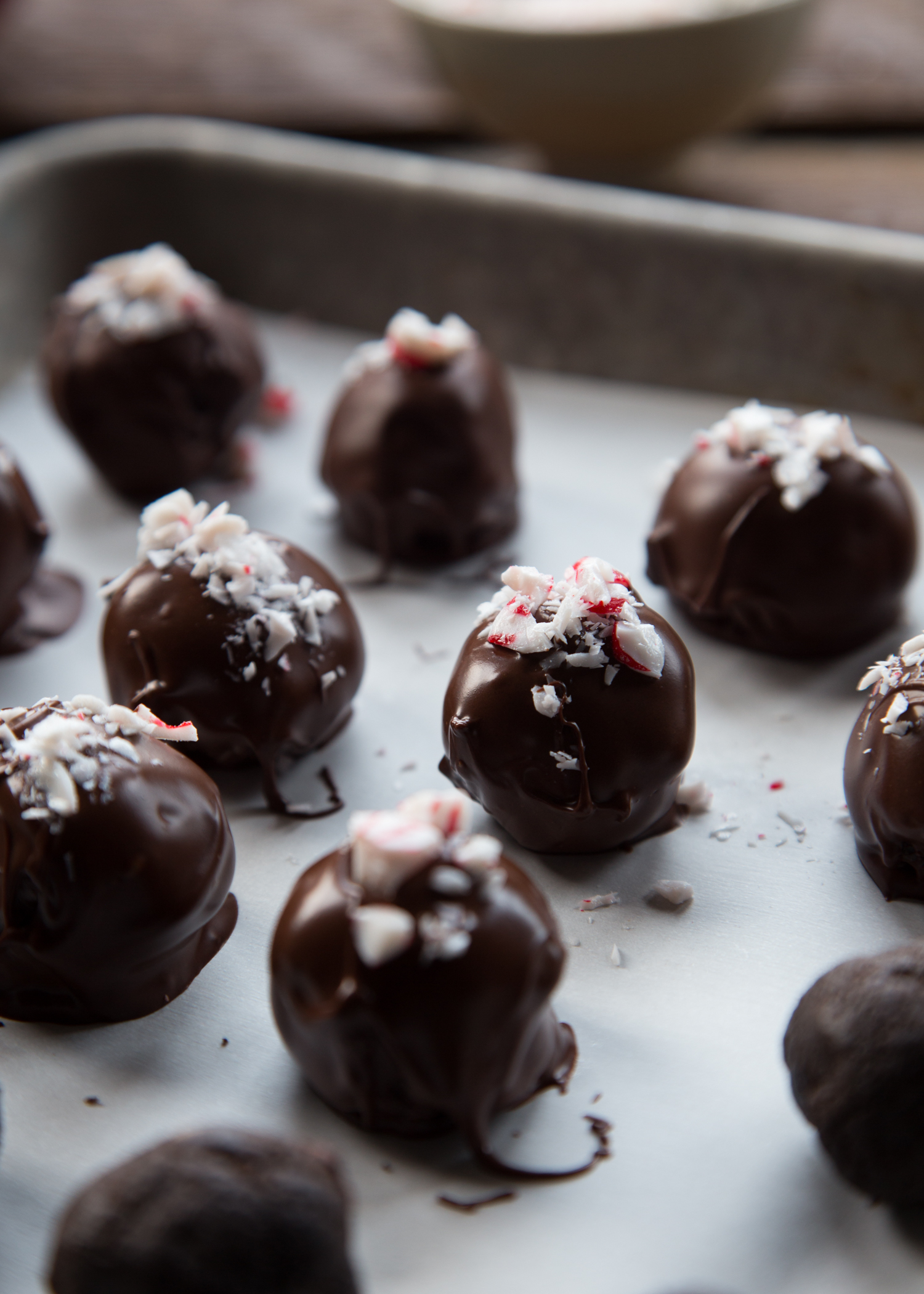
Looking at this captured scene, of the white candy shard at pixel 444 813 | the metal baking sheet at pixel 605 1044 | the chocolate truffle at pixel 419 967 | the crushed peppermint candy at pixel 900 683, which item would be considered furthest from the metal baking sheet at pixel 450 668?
the white candy shard at pixel 444 813

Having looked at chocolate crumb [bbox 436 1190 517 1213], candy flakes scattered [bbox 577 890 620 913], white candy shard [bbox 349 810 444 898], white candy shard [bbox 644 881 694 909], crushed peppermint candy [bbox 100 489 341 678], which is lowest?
chocolate crumb [bbox 436 1190 517 1213]

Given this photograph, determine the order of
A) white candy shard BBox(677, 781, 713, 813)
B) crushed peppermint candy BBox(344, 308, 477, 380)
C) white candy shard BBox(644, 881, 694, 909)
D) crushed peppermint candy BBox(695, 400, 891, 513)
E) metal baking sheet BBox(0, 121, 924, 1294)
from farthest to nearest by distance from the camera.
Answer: crushed peppermint candy BBox(344, 308, 477, 380), crushed peppermint candy BBox(695, 400, 891, 513), white candy shard BBox(677, 781, 713, 813), white candy shard BBox(644, 881, 694, 909), metal baking sheet BBox(0, 121, 924, 1294)

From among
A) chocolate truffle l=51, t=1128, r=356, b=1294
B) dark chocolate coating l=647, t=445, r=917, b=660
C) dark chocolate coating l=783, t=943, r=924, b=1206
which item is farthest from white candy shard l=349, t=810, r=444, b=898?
dark chocolate coating l=647, t=445, r=917, b=660

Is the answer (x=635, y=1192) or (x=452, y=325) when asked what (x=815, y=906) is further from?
(x=452, y=325)

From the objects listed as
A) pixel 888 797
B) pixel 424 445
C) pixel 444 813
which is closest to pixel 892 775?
pixel 888 797

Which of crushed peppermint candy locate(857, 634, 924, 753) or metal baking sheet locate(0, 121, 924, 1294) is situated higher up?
crushed peppermint candy locate(857, 634, 924, 753)

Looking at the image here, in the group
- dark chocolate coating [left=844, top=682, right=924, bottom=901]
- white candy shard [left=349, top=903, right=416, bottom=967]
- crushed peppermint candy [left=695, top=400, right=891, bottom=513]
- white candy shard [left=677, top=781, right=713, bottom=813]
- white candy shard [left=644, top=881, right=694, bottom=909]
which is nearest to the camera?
white candy shard [left=349, top=903, right=416, bottom=967]

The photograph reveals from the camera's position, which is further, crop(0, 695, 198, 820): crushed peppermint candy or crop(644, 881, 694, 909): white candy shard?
crop(644, 881, 694, 909): white candy shard

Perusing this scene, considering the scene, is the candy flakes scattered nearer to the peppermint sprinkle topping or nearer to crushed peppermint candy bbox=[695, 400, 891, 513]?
the peppermint sprinkle topping

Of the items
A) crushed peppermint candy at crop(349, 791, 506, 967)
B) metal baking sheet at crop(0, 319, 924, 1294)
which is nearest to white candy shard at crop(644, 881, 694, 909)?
metal baking sheet at crop(0, 319, 924, 1294)
